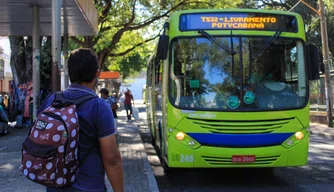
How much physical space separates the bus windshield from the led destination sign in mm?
215

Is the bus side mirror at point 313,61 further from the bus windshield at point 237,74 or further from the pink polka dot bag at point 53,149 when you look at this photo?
the pink polka dot bag at point 53,149

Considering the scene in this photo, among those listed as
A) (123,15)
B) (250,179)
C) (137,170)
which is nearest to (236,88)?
(250,179)

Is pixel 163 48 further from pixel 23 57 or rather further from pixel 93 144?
pixel 23 57

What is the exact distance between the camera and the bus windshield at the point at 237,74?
23.1 ft

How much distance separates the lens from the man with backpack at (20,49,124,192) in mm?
2432

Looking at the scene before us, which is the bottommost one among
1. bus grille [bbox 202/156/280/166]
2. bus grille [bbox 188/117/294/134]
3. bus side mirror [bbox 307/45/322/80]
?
bus grille [bbox 202/156/280/166]

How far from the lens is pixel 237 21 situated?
24.0 ft

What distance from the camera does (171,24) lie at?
24.2 ft

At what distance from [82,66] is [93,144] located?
0.52 meters

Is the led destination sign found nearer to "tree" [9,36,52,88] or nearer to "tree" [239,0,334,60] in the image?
"tree" [9,36,52,88]

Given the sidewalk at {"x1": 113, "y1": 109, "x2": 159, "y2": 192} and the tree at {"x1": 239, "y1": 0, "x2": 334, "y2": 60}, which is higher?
the tree at {"x1": 239, "y1": 0, "x2": 334, "y2": 60}

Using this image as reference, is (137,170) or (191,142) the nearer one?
(191,142)

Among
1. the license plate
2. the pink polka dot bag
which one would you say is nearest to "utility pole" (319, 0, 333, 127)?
the license plate

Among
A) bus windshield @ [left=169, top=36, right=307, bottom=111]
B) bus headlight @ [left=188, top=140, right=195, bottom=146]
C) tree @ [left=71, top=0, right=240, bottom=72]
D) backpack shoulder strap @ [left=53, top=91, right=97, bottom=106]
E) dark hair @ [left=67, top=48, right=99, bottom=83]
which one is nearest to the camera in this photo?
backpack shoulder strap @ [left=53, top=91, right=97, bottom=106]
